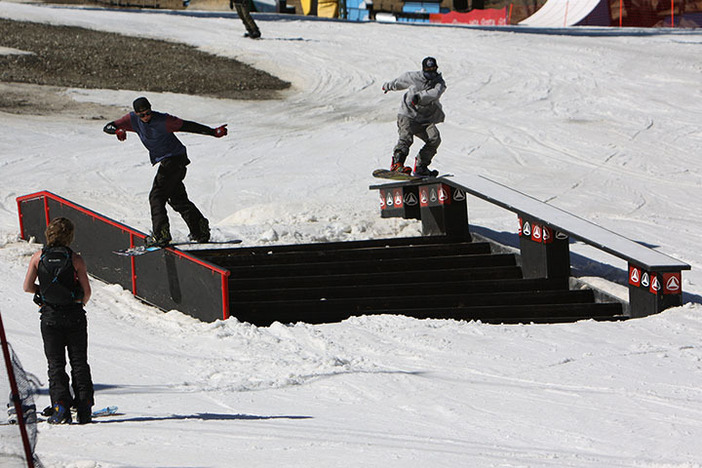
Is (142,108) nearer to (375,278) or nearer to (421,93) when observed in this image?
(375,278)

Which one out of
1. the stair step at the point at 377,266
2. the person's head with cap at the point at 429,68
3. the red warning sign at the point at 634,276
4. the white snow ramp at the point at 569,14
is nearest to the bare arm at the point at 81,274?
the stair step at the point at 377,266

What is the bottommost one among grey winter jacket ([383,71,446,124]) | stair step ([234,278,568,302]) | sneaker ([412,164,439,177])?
stair step ([234,278,568,302])

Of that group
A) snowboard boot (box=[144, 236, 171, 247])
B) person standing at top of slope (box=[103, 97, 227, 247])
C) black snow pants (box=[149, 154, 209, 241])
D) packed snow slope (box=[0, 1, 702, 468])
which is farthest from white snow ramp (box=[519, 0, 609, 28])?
snowboard boot (box=[144, 236, 171, 247])

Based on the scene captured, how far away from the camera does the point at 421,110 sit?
13.7 meters

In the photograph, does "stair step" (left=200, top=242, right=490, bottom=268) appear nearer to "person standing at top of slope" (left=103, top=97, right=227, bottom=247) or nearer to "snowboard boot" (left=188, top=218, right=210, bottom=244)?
"snowboard boot" (left=188, top=218, right=210, bottom=244)

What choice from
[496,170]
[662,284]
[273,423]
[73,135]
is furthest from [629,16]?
[273,423]

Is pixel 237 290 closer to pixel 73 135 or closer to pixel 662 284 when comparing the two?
pixel 662 284

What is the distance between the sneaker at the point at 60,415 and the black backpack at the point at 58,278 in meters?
0.73

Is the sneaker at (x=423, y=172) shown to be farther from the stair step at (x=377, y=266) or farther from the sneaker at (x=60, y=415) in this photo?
the sneaker at (x=60, y=415)

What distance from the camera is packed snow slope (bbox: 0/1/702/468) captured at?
639 centimetres

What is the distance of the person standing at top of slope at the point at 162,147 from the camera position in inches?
392

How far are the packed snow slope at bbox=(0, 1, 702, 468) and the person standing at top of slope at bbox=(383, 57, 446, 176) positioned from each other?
38.6 inches

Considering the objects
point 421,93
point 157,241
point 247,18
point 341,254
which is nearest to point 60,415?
point 157,241

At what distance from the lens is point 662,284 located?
10.5m
